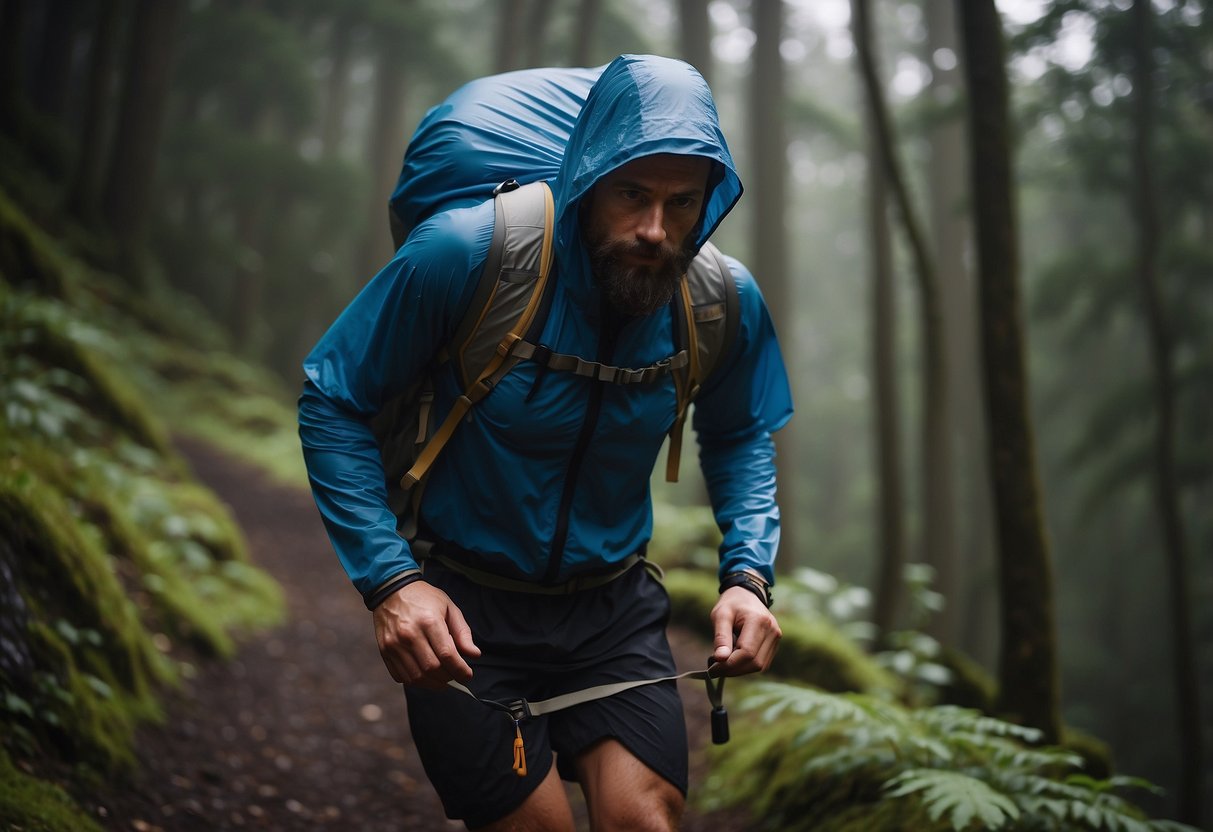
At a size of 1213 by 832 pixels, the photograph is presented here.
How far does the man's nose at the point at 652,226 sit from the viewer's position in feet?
7.84

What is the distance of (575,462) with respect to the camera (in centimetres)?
252

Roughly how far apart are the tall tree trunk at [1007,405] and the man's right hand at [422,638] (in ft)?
11.6

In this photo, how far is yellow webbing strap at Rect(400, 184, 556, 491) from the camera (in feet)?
7.98

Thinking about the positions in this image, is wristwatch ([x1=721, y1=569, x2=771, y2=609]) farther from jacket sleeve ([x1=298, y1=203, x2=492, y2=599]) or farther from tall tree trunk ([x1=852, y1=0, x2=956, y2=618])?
tall tree trunk ([x1=852, y1=0, x2=956, y2=618])

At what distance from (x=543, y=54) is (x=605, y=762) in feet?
52.4

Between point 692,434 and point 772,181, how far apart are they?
4.10 metres

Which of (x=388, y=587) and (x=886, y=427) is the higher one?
(x=388, y=587)

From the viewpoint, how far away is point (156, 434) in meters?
8.32

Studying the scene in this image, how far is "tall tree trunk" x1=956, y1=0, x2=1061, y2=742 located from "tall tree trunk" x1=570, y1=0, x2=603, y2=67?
9.95 meters

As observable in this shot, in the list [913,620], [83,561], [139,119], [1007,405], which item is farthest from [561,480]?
[139,119]

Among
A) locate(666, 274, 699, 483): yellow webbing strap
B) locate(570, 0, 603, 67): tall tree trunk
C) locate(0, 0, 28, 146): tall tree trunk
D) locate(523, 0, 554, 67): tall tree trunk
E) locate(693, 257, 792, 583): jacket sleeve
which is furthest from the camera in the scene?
locate(523, 0, 554, 67): tall tree trunk

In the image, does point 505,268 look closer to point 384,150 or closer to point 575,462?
point 575,462

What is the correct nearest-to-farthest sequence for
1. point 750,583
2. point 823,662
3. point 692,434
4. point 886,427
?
1. point 750,583
2. point 823,662
3. point 886,427
4. point 692,434

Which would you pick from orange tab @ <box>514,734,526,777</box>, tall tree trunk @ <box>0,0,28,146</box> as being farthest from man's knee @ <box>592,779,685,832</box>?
tall tree trunk @ <box>0,0,28,146</box>
